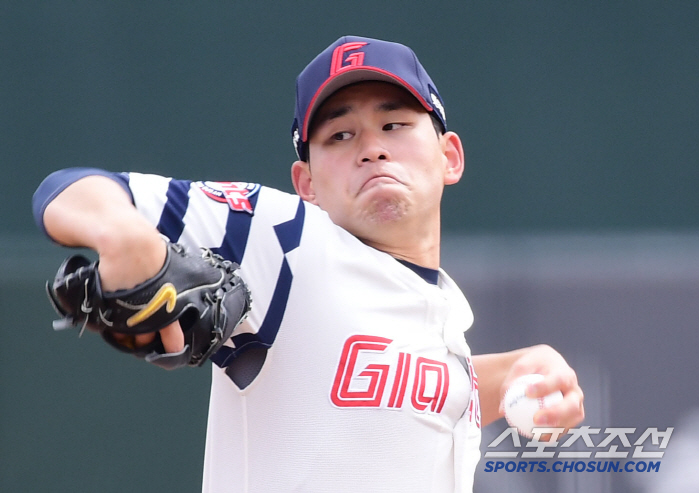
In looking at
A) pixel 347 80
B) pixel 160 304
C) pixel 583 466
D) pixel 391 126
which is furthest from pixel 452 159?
pixel 583 466

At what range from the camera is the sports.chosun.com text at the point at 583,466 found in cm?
254

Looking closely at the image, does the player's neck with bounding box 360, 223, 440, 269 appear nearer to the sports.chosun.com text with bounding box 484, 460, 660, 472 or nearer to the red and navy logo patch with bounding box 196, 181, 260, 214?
the red and navy logo patch with bounding box 196, 181, 260, 214

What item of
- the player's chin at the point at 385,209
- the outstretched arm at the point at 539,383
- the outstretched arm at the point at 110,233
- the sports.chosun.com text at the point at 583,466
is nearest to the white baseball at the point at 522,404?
the outstretched arm at the point at 539,383

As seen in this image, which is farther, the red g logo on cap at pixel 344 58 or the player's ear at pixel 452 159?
the player's ear at pixel 452 159

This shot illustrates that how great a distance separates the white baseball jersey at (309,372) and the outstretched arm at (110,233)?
17cm

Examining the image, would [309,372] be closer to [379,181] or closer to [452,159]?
[379,181]

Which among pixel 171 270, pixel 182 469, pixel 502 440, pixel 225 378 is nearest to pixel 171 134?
pixel 182 469

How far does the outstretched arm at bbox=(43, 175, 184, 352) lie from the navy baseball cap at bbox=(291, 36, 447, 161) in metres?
0.53

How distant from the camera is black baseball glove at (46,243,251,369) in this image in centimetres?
84

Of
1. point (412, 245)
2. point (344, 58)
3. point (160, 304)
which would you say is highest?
point (344, 58)

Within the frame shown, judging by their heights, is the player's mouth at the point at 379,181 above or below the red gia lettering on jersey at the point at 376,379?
above

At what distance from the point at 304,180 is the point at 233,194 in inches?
15.5

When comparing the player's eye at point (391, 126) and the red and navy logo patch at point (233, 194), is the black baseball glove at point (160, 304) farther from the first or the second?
the player's eye at point (391, 126)

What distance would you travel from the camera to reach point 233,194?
3.69ft
